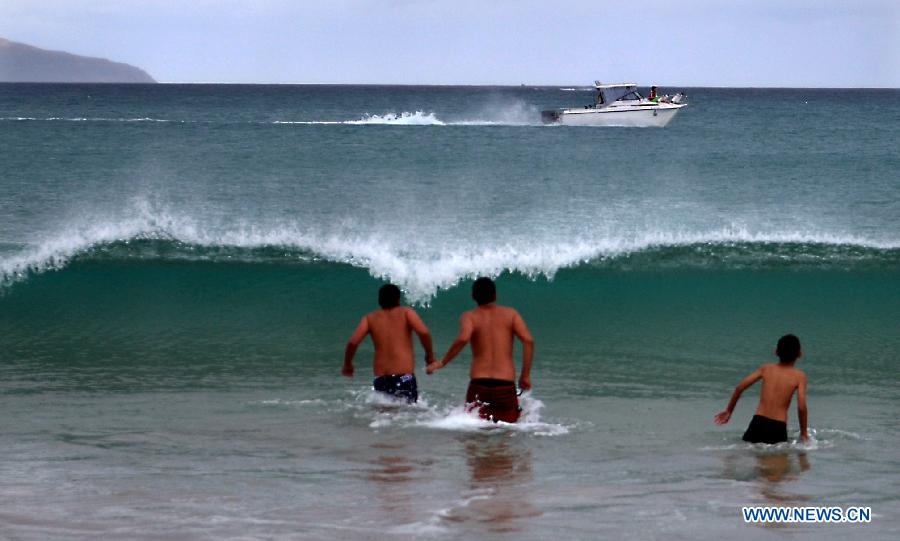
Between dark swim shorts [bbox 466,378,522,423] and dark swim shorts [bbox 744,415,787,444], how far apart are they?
5.67ft

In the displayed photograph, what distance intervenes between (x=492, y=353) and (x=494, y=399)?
1.21ft

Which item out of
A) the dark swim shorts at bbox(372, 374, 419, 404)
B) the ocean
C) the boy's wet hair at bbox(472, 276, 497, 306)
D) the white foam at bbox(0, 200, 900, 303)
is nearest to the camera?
the ocean

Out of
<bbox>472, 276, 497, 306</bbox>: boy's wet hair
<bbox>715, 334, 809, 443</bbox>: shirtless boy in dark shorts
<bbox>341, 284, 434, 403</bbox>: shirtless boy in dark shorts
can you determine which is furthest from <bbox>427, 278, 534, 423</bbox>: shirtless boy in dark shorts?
<bbox>715, 334, 809, 443</bbox>: shirtless boy in dark shorts

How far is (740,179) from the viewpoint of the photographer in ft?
115

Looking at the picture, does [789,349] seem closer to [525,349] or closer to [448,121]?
[525,349]

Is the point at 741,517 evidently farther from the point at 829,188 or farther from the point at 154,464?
the point at 829,188

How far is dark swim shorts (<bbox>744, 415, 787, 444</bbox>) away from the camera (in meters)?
7.78

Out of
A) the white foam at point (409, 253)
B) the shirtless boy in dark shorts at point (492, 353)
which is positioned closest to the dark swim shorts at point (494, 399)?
the shirtless boy in dark shorts at point (492, 353)

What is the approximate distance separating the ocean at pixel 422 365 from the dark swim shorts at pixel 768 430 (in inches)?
3.6

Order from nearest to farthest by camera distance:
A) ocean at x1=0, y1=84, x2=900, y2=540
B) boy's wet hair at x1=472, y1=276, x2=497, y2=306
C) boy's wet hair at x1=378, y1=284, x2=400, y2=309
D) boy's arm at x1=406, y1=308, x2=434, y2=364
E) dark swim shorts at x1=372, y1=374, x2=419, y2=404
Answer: ocean at x1=0, y1=84, x2=900, y2=540, boy's wet hair at x1=472, y1=276, x2=497, y2=306, boy's arm at x1=406, y1=308, x2=434, y2=364, boy's wet hair at x1=378, y1=284, x2=400, y2=309, dark swim shorts at x1=372, y1=374, x2=419, y2=404

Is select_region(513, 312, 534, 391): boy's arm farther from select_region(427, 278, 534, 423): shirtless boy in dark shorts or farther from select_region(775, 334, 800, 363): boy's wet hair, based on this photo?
select_region(775, 334, 800, 363): boy's wet hair

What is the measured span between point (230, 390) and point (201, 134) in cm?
4583

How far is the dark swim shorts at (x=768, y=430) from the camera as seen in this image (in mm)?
7777

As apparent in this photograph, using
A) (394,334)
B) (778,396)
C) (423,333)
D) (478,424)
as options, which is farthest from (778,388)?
(394,334)
